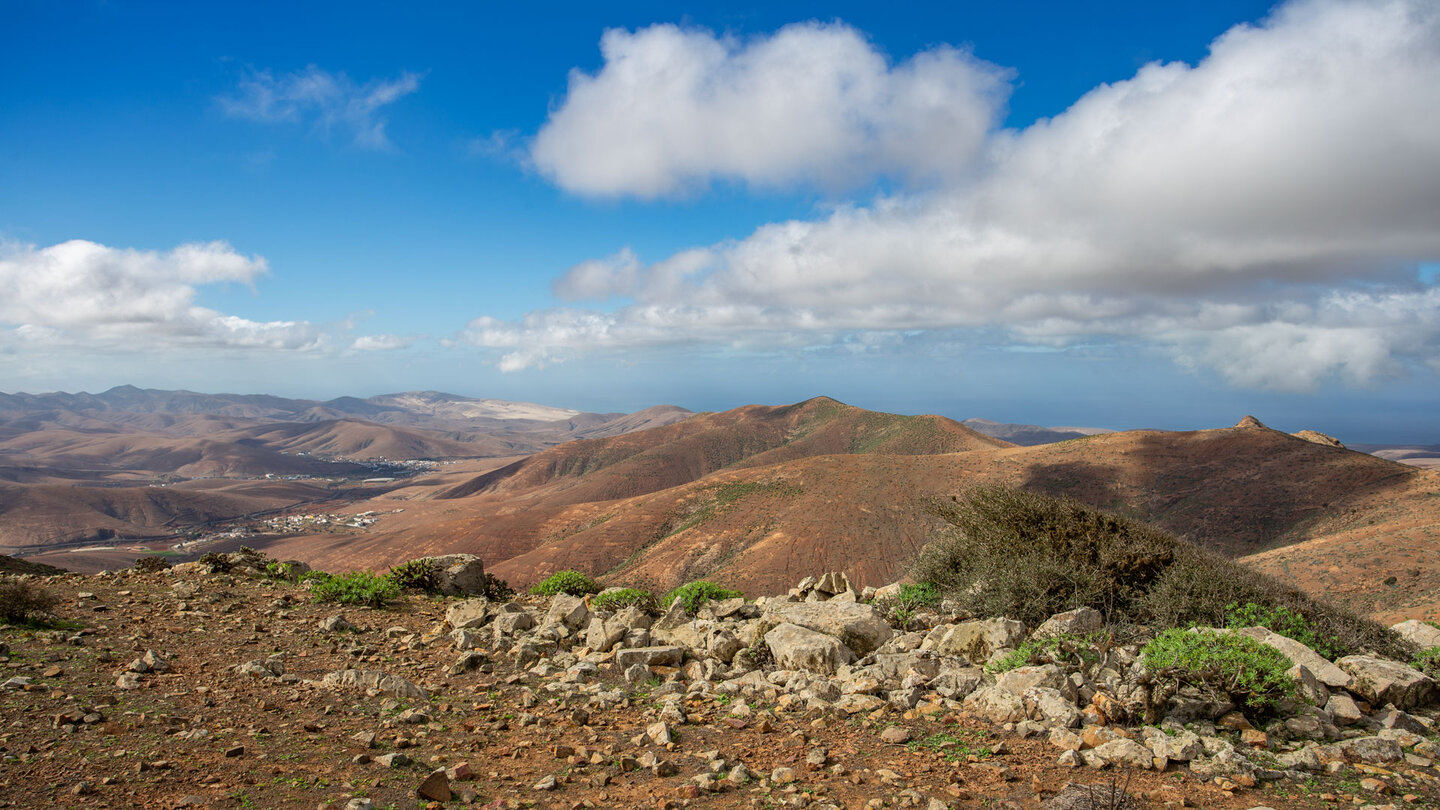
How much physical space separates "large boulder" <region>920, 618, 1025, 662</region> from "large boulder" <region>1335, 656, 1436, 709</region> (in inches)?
130

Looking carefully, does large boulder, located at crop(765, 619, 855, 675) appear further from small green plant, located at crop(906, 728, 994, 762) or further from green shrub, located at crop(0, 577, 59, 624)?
green shrub, located at crop(0, 577, 59, 624)

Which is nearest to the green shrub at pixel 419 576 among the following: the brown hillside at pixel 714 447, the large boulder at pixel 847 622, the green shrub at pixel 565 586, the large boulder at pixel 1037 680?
the green shrub at pixel 565 586

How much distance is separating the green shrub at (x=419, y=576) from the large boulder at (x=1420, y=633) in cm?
1540

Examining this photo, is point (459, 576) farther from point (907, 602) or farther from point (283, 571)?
point (907, 602)

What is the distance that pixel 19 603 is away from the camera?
8.32 meters

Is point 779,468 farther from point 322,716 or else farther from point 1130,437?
point 322,716

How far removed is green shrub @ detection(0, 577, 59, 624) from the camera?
823 cm

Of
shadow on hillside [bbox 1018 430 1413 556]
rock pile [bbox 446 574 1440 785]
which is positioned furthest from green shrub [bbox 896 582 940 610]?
shadow on hillside [bbox 1018 430 1413 556]

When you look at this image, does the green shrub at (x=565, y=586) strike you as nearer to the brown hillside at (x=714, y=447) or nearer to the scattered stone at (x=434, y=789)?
the scattered stone at (x=434, y=789)

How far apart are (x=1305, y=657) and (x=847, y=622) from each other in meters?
5.11

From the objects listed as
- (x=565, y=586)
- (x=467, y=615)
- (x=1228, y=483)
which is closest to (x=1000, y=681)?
(x=467, y=615)

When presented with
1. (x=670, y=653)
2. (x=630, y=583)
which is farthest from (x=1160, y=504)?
(x=670, y=653)

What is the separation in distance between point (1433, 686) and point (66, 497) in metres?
171

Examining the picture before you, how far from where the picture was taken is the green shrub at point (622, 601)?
11219 millimetres
